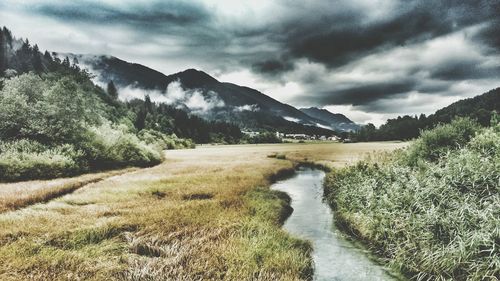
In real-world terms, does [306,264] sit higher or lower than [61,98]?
lower

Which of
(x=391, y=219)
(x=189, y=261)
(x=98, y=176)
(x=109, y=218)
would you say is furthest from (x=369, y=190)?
(x=98, y=176)

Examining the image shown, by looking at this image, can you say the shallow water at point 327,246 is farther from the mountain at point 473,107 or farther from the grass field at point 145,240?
the mountain at point 473,107

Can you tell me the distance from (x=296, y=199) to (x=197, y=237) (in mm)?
13504

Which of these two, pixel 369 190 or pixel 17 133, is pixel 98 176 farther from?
pixel 369 190

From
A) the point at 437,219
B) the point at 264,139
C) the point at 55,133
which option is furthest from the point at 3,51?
the point at 437,219

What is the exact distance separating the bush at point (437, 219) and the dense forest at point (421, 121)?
342 ft

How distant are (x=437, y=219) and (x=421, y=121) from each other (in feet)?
471

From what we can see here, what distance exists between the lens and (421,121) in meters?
142

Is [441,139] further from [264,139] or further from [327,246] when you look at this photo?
[264,139]

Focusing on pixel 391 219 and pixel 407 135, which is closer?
pixel 391 219

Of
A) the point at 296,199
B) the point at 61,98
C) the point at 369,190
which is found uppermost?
the point at 61,98

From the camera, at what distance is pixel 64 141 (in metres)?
35.2

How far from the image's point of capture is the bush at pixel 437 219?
10.1 metres

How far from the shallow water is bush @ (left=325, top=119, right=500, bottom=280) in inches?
29.2
